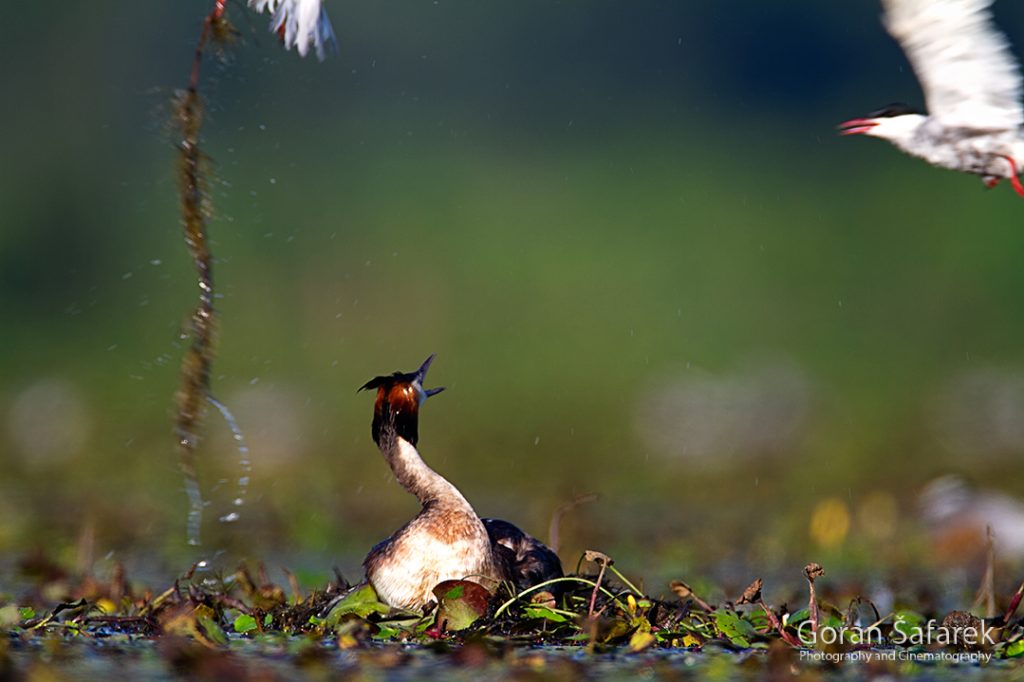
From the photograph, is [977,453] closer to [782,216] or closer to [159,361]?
[782,216]

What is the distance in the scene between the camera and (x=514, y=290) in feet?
45.1

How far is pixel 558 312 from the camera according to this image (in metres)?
13.5

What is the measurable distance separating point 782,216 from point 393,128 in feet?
12.9

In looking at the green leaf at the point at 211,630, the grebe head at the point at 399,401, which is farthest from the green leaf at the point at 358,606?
the grebe head at the point at 399,401

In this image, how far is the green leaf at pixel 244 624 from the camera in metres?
5.77

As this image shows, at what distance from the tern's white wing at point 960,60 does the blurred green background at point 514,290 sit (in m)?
2.15

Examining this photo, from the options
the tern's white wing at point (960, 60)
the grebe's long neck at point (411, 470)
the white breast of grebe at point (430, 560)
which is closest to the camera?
the white breast of grebe at point (430, 560)

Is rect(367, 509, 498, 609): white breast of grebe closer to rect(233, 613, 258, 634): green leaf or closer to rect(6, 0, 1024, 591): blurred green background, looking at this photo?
rect(233, 613, 258, 634): green leaf

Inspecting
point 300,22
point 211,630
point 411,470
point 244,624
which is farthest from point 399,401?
point 300,22

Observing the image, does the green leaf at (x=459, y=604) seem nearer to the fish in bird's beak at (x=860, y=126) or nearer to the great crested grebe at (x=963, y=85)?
the great crested grebe at (x=963, y=85)

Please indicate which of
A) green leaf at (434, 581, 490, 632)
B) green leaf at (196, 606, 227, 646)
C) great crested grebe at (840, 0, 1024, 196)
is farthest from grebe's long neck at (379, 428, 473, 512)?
great crested grebe at (840, 0, 1024, 196)

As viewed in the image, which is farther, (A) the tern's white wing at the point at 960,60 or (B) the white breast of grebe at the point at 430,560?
(A) the tern's white wing at the point at 960,60

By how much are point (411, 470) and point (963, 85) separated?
236 centimetres

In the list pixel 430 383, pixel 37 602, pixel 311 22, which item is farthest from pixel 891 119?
pixel 430 383
